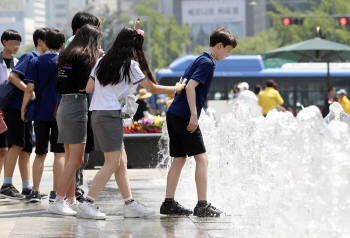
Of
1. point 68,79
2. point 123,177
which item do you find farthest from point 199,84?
point 68,79

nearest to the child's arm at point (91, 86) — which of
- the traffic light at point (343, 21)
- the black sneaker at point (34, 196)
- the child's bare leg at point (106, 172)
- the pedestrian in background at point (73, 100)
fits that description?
the pedestrian in background at point (73, 100)

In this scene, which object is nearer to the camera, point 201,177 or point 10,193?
point 201,177

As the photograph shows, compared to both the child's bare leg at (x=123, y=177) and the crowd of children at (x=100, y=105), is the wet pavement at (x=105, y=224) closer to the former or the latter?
the crowd of children at (x=100, y=105)

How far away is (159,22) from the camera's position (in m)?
61.6

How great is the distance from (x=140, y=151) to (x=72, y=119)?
186 inches

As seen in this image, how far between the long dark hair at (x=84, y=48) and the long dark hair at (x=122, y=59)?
292 mm

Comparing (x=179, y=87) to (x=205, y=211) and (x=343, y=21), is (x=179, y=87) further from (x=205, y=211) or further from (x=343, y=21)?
(x=343, y=21)

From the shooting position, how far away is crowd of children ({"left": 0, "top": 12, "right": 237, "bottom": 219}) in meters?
5.09

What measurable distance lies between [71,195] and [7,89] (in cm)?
166

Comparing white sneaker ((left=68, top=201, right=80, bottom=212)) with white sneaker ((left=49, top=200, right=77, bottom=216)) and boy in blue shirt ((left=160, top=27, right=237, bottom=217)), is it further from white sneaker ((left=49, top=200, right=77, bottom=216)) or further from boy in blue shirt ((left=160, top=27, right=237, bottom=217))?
boy in blue shirt ((left=160, top=27, right=237, bottom=217))

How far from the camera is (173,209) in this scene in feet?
17.7

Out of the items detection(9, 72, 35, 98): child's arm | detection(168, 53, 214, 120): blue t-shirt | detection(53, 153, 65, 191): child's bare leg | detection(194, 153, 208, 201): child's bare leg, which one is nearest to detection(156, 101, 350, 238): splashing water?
detection(194, 153, 208, 201): child's bare leg

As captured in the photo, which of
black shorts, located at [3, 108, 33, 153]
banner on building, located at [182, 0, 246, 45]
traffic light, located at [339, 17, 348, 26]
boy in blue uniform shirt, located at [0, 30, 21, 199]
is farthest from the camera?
banner on building, located at [182, 0, 246, 45]

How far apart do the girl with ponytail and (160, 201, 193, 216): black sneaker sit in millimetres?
605
